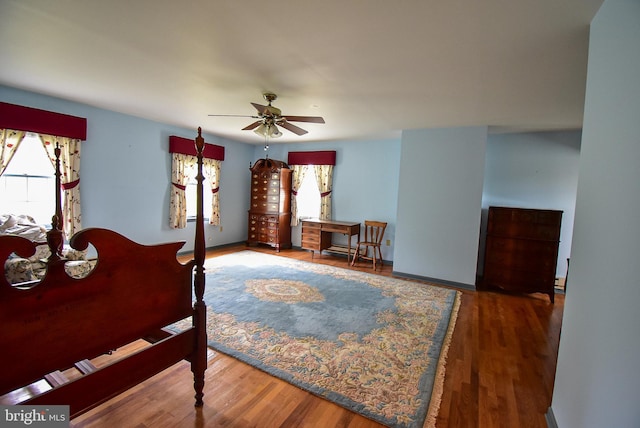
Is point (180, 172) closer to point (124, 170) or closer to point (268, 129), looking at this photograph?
point (124, 170)

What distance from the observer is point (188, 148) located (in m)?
5.15

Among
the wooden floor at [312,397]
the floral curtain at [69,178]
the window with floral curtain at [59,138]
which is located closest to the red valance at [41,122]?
the window with floral curtain at [59,138]

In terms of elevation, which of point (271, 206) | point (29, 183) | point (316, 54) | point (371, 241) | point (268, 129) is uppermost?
point (316, 54)

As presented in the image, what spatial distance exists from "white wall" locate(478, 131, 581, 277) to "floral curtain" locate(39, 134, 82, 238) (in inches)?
240

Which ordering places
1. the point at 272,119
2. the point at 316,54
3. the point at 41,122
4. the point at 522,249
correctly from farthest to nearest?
the point at 522,249 → the point at 41,122 → the point at 272,119 → the point at 316,54

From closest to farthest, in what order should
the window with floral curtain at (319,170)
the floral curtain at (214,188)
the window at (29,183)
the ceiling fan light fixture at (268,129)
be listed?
the ceiling fan light fixture at (268,129) → the window at (29,183) → the floral curtain at (214,188) → the window with floral curtain at (319,170)

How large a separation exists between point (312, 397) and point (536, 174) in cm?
454

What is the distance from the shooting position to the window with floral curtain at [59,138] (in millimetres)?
3232

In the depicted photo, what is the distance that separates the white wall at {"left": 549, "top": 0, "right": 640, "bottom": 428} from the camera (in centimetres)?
103

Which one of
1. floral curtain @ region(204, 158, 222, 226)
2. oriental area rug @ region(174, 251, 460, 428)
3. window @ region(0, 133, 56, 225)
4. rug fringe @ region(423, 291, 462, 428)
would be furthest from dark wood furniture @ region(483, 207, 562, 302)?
window @ region(0, 133, 56, 225)

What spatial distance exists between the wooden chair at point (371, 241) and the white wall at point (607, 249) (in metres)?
3.49

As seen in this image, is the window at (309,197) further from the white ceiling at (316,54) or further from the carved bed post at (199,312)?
the carved bed post at (199,312)

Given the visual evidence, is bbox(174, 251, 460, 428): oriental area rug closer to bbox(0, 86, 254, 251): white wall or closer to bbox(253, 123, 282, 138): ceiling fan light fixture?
bbox(0, 86, 254, 251): white wall

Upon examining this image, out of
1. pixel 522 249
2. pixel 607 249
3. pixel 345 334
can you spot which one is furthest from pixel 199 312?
pixel 522 249
